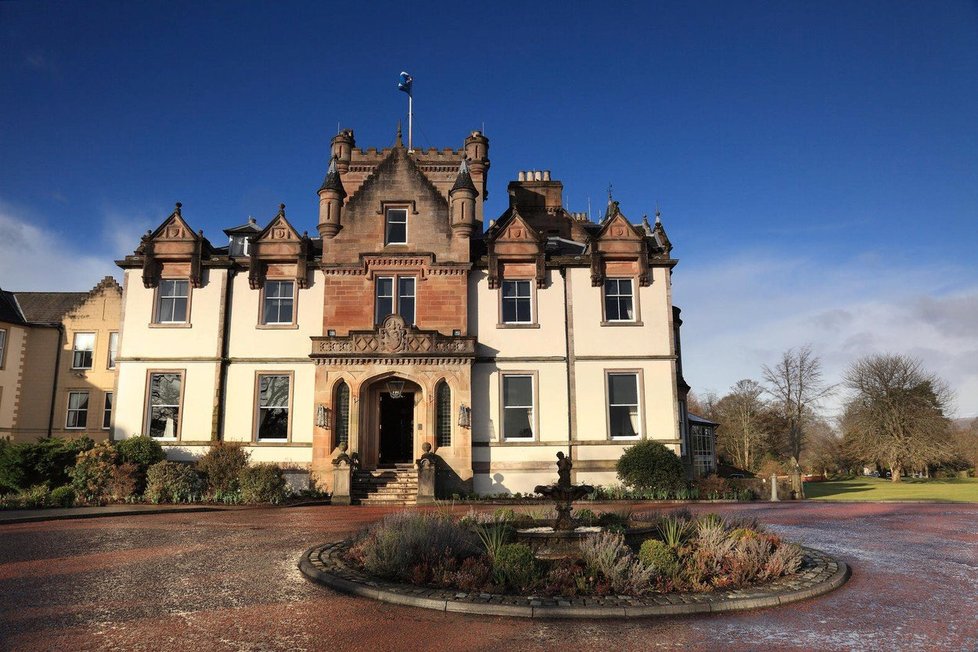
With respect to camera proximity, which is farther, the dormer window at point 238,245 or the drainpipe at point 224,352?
the dormer window at point 238,245

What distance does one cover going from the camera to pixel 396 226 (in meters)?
27.4

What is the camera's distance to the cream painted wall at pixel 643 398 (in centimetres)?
2585

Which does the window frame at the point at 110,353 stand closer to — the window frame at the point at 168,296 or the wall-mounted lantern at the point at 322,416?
the window frame at the point at 168,296

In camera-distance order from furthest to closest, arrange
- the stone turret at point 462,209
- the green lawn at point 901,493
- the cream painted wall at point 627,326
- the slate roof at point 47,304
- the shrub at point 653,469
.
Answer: the slate roof at point 47,304 → the green lawn at point 901,493 → the stone turret at point 462,209 → the cream painted wall at point 627,326 → the shrub at point 653,469

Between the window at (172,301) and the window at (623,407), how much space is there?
1787 centimetres

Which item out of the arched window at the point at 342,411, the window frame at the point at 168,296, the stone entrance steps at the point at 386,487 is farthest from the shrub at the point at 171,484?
the window frame at the point at 168,296

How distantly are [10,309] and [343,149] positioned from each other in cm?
2089

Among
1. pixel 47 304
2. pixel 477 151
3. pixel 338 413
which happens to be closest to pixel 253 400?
pixel 338 413

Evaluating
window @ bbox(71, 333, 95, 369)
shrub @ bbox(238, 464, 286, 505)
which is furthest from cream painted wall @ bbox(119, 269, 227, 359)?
window @ bbox(71, 333, 95, 369)

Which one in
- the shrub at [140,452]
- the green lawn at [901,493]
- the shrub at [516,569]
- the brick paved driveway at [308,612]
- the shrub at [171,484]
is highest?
the shrub at [140,452]

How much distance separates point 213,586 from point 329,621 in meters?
2.72

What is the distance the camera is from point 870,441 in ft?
168

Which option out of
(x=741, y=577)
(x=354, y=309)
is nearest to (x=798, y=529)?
(x=741, y=577)

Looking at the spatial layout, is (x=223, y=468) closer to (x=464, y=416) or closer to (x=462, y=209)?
(x=464, y=416)
